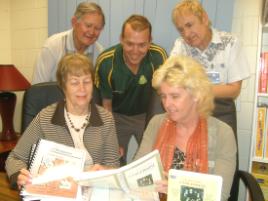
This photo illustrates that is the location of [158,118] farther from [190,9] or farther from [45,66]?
[45,66]

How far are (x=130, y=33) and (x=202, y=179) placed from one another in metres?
1.17

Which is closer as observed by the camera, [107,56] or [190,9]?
[190,9]

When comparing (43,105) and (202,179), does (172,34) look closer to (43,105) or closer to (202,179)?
(43,105)

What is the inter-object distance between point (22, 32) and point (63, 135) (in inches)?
82.0

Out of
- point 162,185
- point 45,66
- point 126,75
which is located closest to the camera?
point 162,185

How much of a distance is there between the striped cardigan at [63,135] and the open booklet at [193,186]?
0.58 metres

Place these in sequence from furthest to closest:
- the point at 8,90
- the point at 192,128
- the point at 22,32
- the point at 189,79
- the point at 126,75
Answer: the point at 22,32, the point at 8,90, the point at 126,75, the point at 192,128, the point at 189,79

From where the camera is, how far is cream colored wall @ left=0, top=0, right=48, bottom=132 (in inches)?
124

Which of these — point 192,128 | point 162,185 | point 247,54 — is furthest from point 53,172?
point 247,54

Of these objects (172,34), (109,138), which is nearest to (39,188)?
(109,138)

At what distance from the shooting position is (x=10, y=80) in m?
2.64

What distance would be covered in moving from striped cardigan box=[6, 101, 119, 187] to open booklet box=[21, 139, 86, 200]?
186mm

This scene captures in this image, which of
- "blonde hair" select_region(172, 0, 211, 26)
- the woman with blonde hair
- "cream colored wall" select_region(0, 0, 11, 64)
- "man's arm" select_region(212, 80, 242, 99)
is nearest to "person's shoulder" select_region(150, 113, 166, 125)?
the woman with blonde hair

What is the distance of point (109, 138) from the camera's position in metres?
1.66
